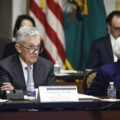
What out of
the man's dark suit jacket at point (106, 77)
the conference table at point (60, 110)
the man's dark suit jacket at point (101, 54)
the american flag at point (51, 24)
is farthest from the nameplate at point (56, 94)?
the american flag at point (51, 24)

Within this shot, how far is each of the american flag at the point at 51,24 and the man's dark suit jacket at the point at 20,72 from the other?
4.24 meters

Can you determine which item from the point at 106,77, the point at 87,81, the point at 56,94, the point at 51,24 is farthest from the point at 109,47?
the point at 56,94

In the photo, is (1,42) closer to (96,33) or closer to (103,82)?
(96,33)

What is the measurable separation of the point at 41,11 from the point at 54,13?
0.90ft

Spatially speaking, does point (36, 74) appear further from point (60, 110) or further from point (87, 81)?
point (60, 110)

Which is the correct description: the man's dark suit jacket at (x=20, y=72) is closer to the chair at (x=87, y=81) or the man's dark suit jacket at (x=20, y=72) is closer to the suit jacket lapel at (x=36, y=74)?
the suit jacket lapel at (x=36, y=74)

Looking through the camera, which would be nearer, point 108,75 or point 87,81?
point 108,75

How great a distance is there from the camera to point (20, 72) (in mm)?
4895

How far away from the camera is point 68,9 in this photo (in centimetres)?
986

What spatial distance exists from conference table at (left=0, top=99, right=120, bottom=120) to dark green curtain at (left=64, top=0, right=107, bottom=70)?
587cm

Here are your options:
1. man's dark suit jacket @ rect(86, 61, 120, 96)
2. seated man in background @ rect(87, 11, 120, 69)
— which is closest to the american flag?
seated man in background @ rect(87, 11, 120, 69)

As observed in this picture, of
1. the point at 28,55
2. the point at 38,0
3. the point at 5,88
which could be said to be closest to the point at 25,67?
the point at 28,55

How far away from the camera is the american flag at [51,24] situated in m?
9.38

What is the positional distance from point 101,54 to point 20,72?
8.80 ft
